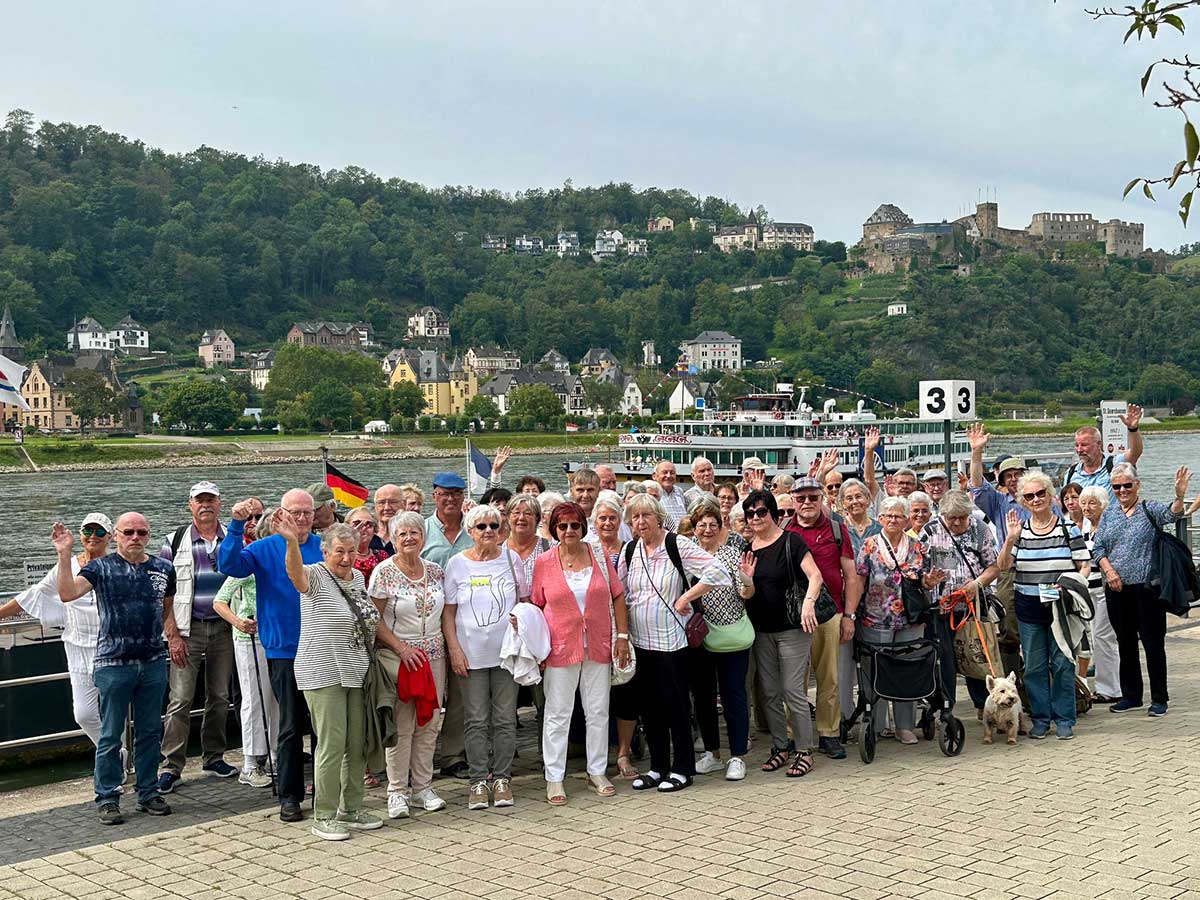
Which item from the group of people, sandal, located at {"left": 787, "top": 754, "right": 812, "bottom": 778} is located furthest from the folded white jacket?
sandal, located at {"left": 787, "top": 754, "right": 812, "bottom": 778}

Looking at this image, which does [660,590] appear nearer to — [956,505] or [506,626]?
[506,626]

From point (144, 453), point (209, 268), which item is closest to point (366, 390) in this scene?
point (144, 453)

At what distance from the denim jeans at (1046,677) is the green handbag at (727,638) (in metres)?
1.98

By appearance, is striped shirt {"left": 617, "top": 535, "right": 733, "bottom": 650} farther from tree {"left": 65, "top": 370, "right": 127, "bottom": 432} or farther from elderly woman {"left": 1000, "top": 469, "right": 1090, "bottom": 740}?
tree {"left": 65, "top": 370, "right": 127, "bottom": 432}

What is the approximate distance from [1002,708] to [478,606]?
3261 millimetres

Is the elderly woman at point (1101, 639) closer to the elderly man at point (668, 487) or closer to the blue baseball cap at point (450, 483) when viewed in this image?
the elderly man at point (668, 487)

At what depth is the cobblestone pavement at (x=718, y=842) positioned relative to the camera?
5074 mm

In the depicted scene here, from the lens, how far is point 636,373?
6107 inches

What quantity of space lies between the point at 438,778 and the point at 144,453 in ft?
245

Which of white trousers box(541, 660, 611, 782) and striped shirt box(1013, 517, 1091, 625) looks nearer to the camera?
white trousers box(541, 660, 611, 782)

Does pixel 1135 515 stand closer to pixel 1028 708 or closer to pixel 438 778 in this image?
pixel 1028 708

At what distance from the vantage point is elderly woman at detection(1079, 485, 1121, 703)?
8.59 meters

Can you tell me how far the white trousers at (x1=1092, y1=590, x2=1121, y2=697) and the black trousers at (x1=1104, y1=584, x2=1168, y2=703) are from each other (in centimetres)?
10

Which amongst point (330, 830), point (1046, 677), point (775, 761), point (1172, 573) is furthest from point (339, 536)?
point (1172, 573)
